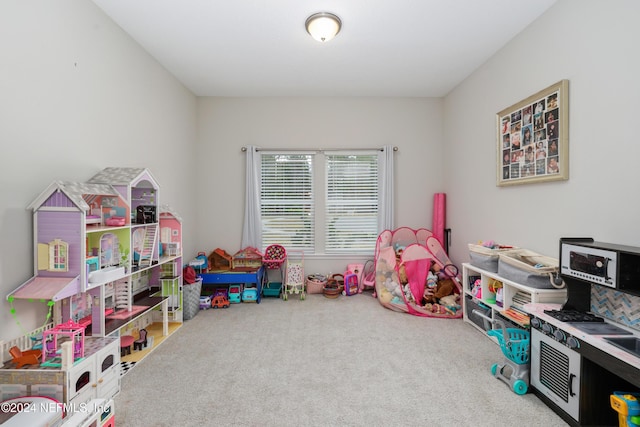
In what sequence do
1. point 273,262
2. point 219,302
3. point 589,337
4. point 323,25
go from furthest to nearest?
point 273,262, point 219,302, point 323,25, point 589,337

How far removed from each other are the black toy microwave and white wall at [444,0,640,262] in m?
0.33

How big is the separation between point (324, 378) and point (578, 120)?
8.80 feet

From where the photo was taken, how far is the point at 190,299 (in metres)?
3.34

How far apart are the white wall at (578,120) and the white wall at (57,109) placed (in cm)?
370

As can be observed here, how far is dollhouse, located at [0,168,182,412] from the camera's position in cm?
153

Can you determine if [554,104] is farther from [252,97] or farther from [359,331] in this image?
[252,97]

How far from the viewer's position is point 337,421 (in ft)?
5.57

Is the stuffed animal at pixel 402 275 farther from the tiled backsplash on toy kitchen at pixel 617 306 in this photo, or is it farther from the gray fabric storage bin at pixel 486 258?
the tiled backsplash on toy kitchen at pixel 617 306

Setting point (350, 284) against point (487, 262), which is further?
point (350, 284)

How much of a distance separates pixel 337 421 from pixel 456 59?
3.61 meters

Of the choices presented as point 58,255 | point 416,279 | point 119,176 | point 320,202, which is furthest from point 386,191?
point 58,255

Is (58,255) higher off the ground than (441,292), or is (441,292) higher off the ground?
(58,255)

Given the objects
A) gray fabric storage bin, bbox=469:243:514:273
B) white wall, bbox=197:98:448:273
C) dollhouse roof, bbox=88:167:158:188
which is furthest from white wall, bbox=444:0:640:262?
dollhouse roof, bbox=88:167:158:188

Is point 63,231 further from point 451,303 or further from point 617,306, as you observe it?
point 451,303
